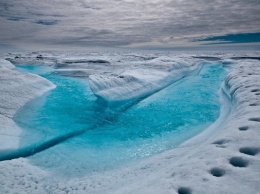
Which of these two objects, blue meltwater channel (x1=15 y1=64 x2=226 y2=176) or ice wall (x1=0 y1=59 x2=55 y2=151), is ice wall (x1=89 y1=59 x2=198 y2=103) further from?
ice wall (x1=0 y1=59 x2=55 y2=151)

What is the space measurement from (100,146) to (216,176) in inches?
135

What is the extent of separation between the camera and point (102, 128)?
7.36 meters

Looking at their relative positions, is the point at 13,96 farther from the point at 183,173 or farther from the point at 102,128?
the point at 183,173

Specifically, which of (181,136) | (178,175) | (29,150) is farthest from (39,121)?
(178,175)

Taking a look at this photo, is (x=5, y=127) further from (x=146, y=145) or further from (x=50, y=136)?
(x=146, y=145)

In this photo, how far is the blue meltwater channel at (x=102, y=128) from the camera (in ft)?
17.5

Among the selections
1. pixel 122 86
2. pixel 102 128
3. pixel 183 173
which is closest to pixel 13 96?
pixel 102 128

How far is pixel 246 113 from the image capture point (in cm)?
586

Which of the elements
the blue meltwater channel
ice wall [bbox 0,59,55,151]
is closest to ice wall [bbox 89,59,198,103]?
the blue meltwater channel

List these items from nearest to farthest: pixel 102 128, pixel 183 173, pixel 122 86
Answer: pixel 183 173, pixel 102 128, pixel 122 86

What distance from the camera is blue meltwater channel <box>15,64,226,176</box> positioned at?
5.33 m

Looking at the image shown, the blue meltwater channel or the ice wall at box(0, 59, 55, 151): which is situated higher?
the ice wall at box(0, 59, 55, 151)

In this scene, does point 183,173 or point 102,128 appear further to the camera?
point 102,128

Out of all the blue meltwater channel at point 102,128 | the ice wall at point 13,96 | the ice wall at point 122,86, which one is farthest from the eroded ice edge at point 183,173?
the ice wall at point 122,86
